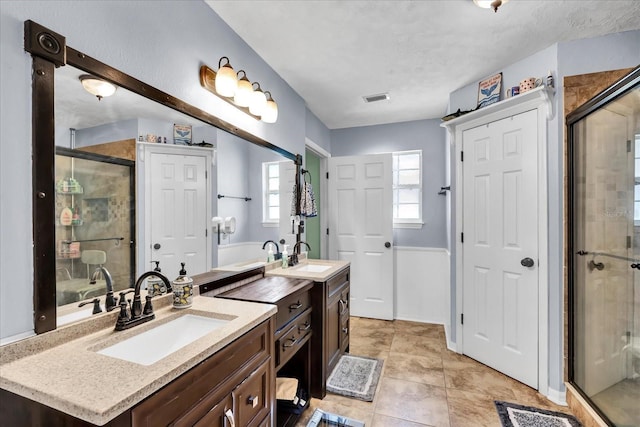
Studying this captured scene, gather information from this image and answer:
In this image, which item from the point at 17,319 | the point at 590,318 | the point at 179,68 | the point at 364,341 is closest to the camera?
the point at 17,319

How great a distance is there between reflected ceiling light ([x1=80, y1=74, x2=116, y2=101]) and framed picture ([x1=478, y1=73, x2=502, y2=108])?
2638 millimetres

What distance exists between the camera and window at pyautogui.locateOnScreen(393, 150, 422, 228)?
3822 mm

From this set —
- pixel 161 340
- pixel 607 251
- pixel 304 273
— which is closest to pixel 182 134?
pixel 161 340

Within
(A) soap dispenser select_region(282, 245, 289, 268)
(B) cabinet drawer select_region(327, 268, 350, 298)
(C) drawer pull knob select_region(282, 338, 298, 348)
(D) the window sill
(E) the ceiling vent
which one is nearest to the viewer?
(C) drawer pull knob select_region(282, 338, 298, 348)

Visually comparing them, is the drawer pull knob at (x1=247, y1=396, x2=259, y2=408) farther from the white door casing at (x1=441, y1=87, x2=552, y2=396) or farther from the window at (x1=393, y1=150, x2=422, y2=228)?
the window at (x1=393, y1=150, x2=422, y2=228)

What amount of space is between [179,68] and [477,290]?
2.78m

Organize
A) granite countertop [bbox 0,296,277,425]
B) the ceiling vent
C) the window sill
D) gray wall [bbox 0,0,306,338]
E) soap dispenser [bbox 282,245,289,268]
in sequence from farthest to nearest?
the window sill < the ceiling vent < soap dispenser [bbox 282,245,289,268] < gray wall [bbox 0,0,306,338] < granite countertop [bbox 0,296,277,425]

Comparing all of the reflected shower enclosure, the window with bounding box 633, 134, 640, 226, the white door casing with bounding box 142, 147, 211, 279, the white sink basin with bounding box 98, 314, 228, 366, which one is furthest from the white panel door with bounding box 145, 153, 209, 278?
the window with bounding box 633, 134, 640, 226

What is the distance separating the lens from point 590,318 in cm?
196

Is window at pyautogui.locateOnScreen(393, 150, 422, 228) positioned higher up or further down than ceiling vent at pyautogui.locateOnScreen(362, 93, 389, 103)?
further down

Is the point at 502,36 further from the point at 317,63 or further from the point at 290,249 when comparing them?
the point at 290,249

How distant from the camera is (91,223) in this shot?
3.87 ft

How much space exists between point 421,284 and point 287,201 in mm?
2123

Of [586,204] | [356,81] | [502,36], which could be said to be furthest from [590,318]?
[356,81]
